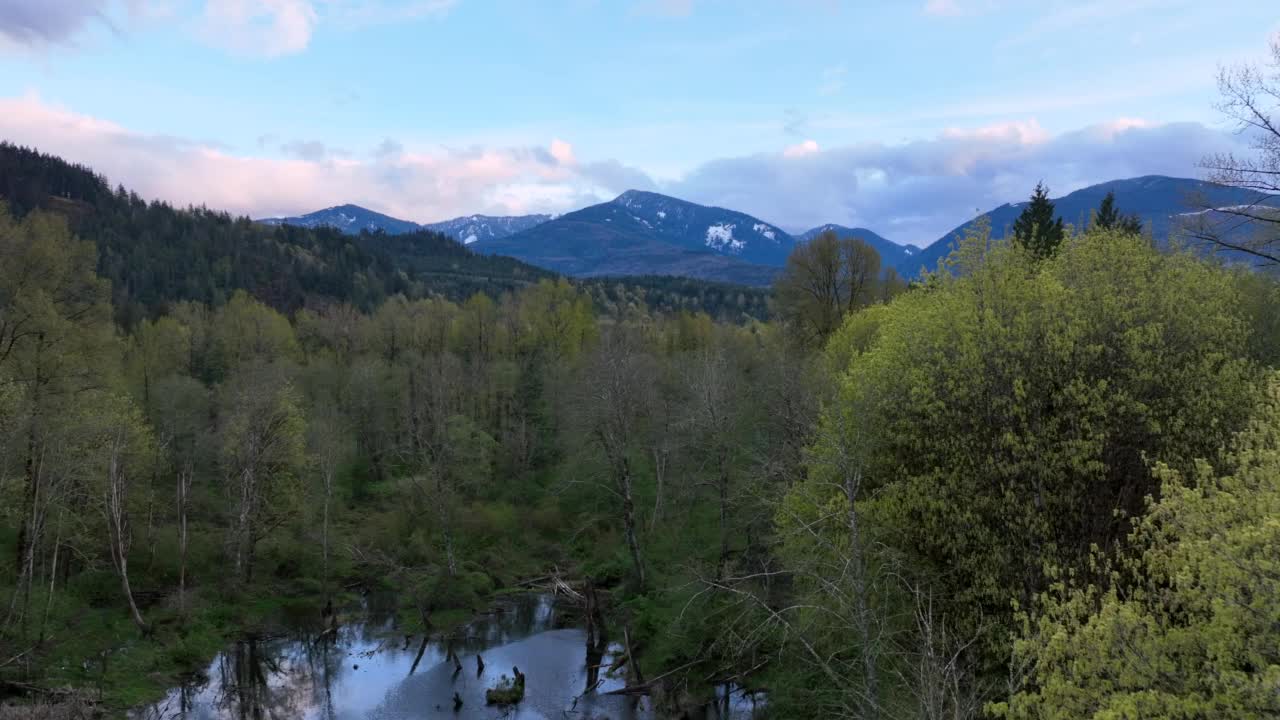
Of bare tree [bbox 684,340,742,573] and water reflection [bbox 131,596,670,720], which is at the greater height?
bare tree [bbox 684,340,742,573]

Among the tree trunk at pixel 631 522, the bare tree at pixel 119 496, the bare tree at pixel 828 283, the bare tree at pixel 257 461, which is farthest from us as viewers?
the bare tree at pixel 828 283

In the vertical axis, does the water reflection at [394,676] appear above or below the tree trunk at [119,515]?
below

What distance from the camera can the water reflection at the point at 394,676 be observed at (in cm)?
3095

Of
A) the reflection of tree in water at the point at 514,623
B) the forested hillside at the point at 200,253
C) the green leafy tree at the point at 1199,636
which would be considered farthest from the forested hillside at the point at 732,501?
the forested hillside at the point at 200,253

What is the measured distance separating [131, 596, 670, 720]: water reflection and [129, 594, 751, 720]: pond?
45mm

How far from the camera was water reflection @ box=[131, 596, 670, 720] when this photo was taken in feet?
102

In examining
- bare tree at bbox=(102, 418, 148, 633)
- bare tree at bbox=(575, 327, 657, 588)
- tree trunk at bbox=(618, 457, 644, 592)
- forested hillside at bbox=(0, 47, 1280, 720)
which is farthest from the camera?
bare tree at bbox=(575, 327, 657, 588)

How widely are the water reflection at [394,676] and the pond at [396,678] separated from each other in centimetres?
4

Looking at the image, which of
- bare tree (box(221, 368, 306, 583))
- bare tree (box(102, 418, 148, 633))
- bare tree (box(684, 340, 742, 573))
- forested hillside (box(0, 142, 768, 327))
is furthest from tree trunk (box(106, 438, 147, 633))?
forested hillside (box(0, 142, 768, 327))

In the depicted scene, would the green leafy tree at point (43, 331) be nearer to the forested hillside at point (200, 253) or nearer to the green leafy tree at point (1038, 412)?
the green leafy tree at point (1038, 412)

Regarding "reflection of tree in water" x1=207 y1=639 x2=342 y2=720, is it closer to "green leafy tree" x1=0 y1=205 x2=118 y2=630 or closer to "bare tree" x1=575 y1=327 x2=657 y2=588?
"green leafy tree" x1=0 y1=205 x2=118 y2=630

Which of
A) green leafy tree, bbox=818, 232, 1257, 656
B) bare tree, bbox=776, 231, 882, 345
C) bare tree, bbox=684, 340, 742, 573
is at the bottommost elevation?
bare tree, bbox=684, 340, 742, 573

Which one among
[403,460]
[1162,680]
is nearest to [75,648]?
[403,460]

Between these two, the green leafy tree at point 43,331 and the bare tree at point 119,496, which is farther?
the bare tree at point 119,496
